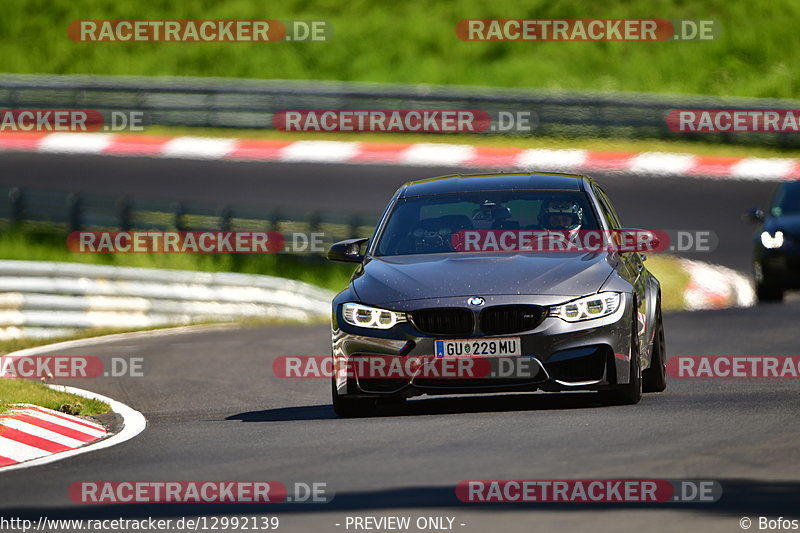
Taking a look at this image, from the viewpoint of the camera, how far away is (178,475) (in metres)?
8.07

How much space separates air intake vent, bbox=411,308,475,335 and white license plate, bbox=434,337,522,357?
0.24ft

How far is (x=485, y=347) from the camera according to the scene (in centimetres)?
972

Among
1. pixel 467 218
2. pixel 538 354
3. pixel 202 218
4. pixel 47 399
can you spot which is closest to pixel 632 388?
pixel 538 354

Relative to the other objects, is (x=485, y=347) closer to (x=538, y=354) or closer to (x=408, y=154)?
(x=538, y=354)

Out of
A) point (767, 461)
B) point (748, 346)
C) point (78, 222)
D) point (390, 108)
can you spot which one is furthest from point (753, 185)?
point (767, 461)

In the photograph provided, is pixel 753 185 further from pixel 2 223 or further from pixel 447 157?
pixel 2 223

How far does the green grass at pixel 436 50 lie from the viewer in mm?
39625

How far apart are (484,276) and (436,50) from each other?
31.8 metres

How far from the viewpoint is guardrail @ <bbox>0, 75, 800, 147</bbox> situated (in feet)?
98.5

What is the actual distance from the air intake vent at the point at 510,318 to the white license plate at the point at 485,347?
0.06 meters

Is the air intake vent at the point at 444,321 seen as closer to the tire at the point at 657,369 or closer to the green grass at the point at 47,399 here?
the tire at the point at 657,369

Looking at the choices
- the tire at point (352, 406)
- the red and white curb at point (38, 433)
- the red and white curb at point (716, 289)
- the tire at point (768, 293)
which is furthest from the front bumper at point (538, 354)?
the red and white curb at point (716, 289)

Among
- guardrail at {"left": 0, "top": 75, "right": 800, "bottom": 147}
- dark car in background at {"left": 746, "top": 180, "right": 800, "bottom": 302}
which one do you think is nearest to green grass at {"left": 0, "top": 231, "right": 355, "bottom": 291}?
guardrail at {"left": 0, "top": 75, "right": 800, "bottom": 147}

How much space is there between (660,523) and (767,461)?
153cm
